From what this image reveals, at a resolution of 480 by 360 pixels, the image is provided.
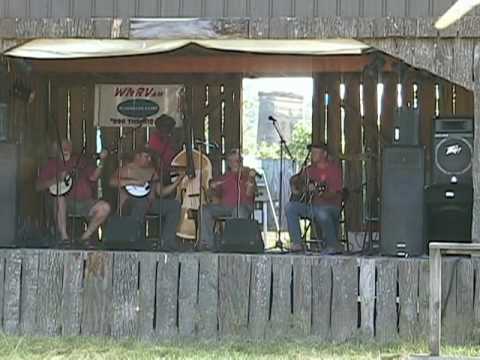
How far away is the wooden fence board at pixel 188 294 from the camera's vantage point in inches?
263

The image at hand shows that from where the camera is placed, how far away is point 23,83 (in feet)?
30.5

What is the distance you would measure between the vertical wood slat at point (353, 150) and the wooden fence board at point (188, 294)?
3.09 meters

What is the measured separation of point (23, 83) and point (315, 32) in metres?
3.68

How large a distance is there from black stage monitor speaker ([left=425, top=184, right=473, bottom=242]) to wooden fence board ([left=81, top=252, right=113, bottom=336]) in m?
2.44

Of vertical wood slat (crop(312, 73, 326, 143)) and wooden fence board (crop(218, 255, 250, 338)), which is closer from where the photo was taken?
wooden fence board (crop(218, 255, 250, 338))

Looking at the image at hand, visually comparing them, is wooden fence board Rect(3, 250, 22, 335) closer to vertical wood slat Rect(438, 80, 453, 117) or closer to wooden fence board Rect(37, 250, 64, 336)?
wooden fence board Rect(37, 250, 64, 336)

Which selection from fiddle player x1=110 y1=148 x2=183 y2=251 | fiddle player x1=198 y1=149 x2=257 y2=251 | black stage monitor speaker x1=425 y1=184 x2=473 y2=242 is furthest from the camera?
fiddle player x1=110 y1=148 x2=183 y2=251

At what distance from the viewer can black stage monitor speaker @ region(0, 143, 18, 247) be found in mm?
7496

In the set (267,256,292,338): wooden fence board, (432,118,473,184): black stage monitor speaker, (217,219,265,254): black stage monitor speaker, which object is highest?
(432,118,473,184): black stage monitor speaker

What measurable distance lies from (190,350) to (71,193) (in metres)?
3.18

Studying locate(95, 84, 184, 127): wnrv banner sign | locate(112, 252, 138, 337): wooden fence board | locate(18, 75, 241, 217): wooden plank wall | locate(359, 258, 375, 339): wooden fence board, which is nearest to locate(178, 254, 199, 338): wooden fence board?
locate(112, 252, 138, 337): wooden fence board

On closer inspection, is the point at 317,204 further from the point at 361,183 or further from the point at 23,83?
the point at 23,83

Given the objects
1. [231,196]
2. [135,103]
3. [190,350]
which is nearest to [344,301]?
[190,350]

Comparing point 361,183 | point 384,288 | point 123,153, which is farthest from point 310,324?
point 123,153
